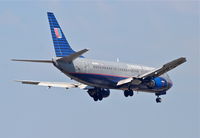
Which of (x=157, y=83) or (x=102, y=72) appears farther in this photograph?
(x=157, y=83)

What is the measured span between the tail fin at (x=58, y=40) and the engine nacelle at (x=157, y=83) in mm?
11252

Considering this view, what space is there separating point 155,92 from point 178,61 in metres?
10.5

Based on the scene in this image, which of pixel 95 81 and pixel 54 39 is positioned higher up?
pixel 54 39

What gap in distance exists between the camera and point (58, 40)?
246 feet

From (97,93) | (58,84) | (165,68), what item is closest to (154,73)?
(165,68)

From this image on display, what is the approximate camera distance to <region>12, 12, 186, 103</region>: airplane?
239 feet

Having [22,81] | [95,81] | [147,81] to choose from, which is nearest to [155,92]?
[147,81]

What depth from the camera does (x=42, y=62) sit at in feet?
231

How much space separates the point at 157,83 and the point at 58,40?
582 inches

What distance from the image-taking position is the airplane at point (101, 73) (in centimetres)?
7294

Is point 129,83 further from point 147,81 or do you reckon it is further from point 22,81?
point 22,81

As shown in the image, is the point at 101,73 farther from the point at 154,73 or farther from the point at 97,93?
the point at 154,73

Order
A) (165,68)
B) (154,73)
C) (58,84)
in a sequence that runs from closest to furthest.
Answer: (165,68), (154,73), (58,84)

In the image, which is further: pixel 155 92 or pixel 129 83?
pixel 155 92
